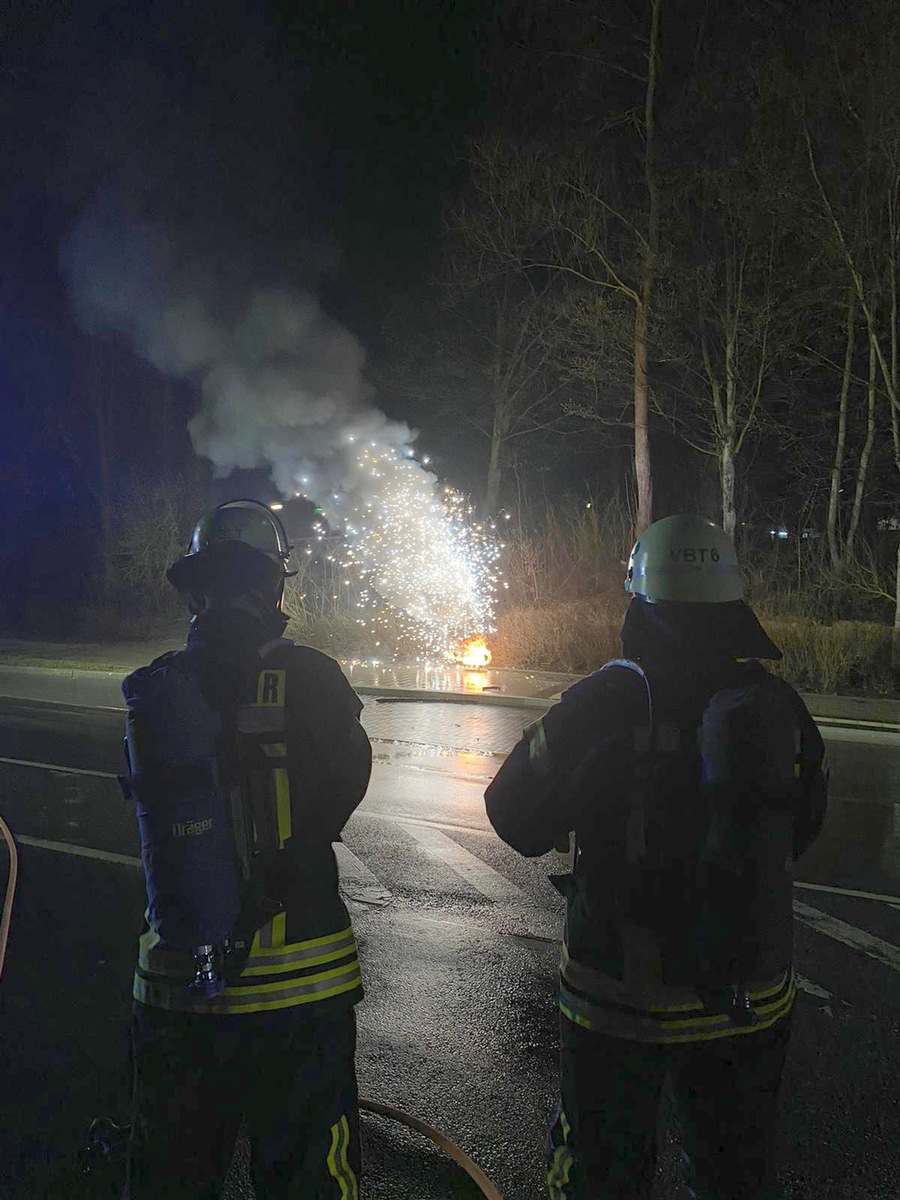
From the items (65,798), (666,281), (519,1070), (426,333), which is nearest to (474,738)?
(65,798)

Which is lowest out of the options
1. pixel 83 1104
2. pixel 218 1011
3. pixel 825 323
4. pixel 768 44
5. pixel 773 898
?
pixel 83 1104

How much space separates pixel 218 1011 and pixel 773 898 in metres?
1.20

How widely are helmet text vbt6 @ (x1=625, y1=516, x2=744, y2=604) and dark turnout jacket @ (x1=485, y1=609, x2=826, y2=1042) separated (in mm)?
164

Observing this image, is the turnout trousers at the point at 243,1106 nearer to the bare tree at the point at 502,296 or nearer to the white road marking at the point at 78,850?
the white road marking at the point at 78,850

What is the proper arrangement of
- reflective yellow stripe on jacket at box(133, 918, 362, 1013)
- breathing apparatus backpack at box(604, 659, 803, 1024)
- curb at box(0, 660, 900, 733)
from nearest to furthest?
breathing apparatus backpack at box(604, 659, 803, 1024) → reflective yellow stripe on jacket at box(133, 918, 362, 1013) → curb at box(0, 660, 900, 733)

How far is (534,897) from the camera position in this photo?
529 cm

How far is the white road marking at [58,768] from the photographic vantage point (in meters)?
8.39

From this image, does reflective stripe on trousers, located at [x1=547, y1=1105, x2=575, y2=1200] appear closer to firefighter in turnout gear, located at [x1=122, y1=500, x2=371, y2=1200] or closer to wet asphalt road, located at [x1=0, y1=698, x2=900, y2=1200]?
firefighter in turnout gear, located at [x1=122, y1=500, x2=371, y2=1200]

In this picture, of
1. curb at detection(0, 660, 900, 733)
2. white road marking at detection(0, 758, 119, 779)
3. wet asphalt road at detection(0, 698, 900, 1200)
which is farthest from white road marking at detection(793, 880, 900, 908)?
white road marking at detection(0, 758, 119, 779)

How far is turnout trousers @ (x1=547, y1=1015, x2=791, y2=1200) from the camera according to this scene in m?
1.96

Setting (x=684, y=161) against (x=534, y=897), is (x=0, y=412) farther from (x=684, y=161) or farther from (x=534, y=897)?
(x=534, y=897)

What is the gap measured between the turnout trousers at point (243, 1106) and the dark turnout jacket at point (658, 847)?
22.1 inches

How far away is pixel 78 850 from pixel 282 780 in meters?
4.80

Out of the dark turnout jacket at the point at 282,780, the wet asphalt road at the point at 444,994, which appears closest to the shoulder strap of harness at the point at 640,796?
the dark turnout jacket at the point at 282,780
